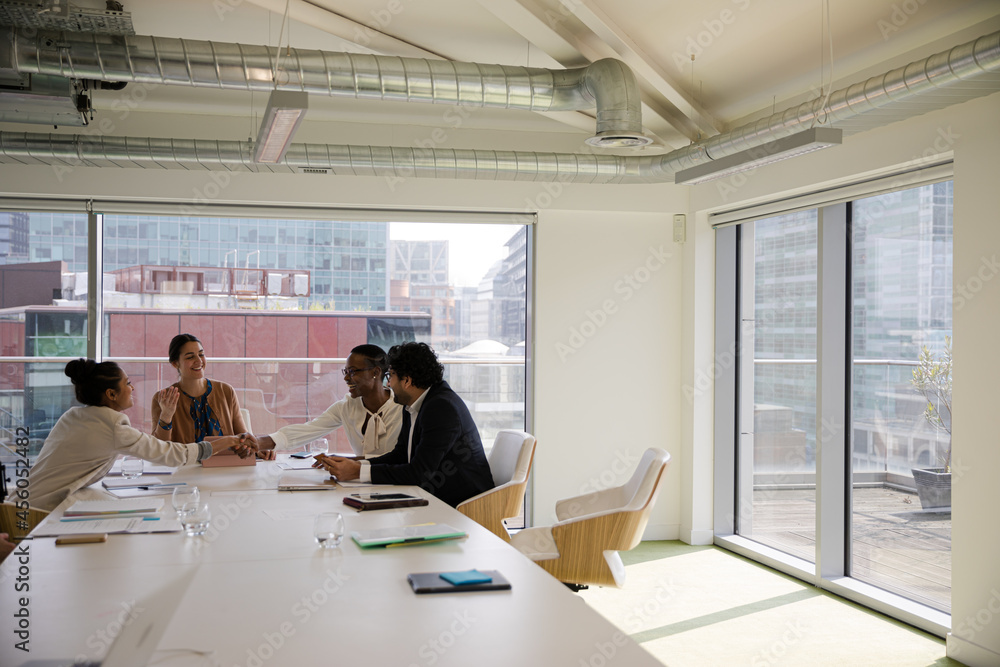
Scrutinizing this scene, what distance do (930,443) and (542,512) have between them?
2.86 m

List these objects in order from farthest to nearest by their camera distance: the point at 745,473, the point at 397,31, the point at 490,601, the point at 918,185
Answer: the point at 745,473 < the point at 397,31 < the point at 918,185 < the point at 490,601

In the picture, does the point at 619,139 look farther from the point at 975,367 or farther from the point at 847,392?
the point at 847,392

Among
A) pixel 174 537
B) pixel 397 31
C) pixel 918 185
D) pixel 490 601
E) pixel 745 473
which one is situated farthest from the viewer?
pixel 745 473

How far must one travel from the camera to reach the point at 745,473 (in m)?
6.25

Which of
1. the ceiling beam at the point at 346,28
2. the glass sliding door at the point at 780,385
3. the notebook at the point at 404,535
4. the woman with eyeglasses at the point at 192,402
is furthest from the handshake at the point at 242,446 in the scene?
the glass sliding door at the point at 780,385

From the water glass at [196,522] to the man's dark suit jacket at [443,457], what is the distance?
1.12 metres

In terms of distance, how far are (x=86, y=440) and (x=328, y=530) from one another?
1631 millimetres

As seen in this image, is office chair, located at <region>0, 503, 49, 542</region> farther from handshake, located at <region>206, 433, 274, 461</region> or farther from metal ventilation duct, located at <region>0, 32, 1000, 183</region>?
metal ventilation duct, located at <region>0, 32, 1000, 183</region>

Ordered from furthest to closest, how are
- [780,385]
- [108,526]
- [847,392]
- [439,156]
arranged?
[780,385], [439,156], [847,392], [108,526]

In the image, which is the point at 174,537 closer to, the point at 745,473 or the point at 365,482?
the point at 365,482

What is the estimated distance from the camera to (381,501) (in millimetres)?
3113

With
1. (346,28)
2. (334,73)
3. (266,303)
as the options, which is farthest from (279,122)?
(266,303)

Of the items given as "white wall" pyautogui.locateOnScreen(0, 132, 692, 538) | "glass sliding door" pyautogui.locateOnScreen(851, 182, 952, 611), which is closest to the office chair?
"white wall" pyautogui.locateOnScreen(0, 132, 692, 538)

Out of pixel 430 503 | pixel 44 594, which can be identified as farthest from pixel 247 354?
pixel 44 594
